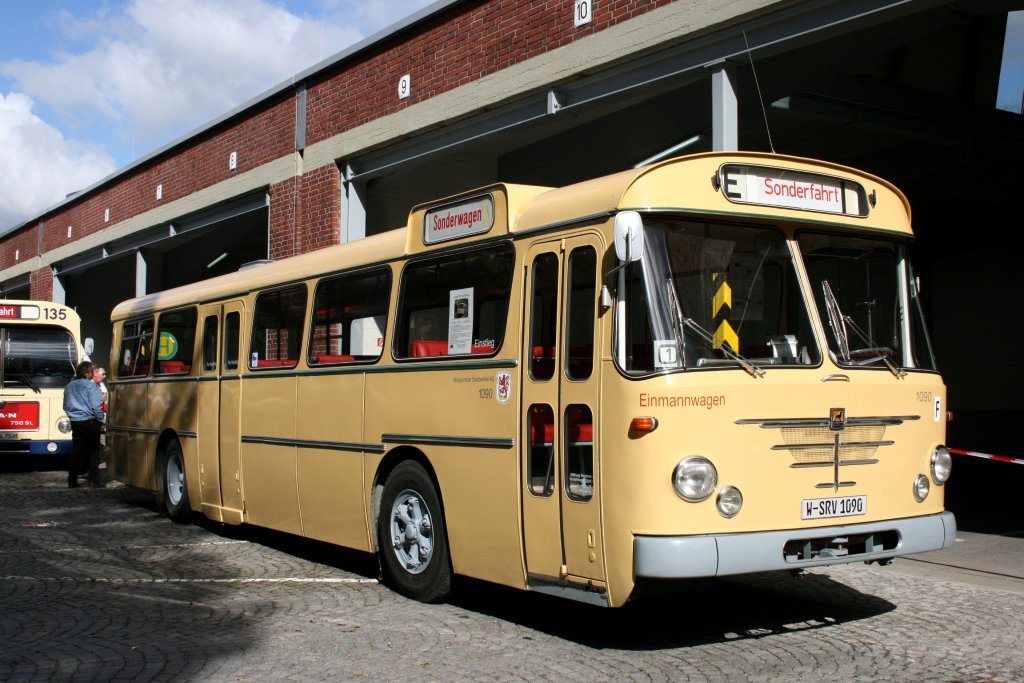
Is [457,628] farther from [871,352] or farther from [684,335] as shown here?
[871,352]

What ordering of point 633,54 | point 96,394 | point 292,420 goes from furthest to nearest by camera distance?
point 96,394 → point 633,54 → point 292,420

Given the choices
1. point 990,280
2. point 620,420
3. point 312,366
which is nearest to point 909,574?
point 620,420

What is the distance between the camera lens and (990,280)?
21469mm

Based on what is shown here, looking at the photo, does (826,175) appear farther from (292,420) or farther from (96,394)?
(96,394)

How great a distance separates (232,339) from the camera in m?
10.8

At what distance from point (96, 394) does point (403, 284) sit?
361 inches

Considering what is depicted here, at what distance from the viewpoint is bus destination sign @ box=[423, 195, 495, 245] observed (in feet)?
24.1

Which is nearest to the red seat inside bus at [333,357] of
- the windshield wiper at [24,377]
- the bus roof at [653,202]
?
the bus roof at [653,202]

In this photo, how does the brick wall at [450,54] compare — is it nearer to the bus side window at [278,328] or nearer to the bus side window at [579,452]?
the bus side window at [278,328]

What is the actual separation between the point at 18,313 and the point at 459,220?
43.4 ft

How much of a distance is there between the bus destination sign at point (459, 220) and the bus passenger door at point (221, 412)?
3473 millimetres

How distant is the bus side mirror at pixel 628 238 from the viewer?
18.9 ft

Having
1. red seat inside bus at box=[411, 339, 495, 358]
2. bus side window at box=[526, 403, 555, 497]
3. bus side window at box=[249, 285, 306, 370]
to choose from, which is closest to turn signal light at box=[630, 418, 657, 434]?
bus side window at box=[526, 403, 555, 497]

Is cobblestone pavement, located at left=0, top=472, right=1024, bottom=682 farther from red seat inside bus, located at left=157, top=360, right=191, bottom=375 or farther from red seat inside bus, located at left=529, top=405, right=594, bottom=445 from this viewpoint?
red seat inside bus, located at left=157, top=360, right=191, bottom=375
